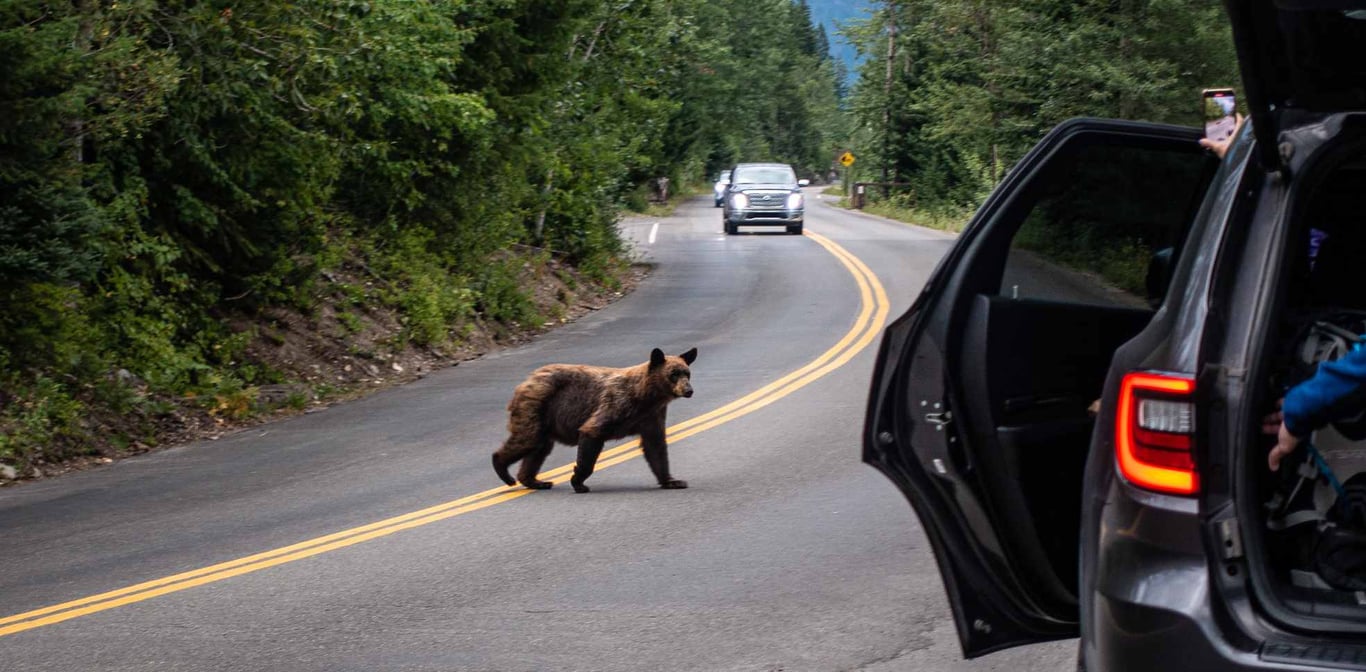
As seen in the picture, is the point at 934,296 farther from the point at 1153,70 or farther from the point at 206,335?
the point at 1153,70

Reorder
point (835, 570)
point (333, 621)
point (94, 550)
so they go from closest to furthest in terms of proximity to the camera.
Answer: point (333, 621) < point (835, 570) < point (94, 550)

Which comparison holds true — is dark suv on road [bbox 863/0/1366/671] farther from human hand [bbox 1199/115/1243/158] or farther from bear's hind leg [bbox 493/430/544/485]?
bear's hind leg [bbox 493/430/544/485]

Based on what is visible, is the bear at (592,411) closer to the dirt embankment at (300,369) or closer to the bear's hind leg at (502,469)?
the bear's hind leg at (502,469)

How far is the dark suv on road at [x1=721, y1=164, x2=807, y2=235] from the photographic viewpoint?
44.1 meters

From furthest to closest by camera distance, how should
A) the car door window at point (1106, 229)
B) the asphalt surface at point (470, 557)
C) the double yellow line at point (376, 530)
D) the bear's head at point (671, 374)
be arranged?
the bear's head at point (671, 374)
the double yellow line at point (376, 530)
the asphalt surface at point (470, 557)
the car door window at point (1106, 229)

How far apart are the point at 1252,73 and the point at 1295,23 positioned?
0.47 ft

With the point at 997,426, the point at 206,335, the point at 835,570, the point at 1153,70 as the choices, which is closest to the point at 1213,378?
the point at 997,426

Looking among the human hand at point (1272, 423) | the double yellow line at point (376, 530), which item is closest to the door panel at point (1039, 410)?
the human hand at point (1272, 423)

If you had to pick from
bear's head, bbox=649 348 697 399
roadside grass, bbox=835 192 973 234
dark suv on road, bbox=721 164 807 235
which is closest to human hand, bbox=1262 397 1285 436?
bear's head, bbox=649 348 697 399

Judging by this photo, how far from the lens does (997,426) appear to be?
15.7 feet

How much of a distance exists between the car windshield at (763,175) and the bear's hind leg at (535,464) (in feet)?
113

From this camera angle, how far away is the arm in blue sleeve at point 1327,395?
3.47 meters

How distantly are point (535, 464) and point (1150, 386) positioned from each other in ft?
23.0

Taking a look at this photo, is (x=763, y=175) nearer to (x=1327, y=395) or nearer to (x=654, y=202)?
(x=654, y=202)
